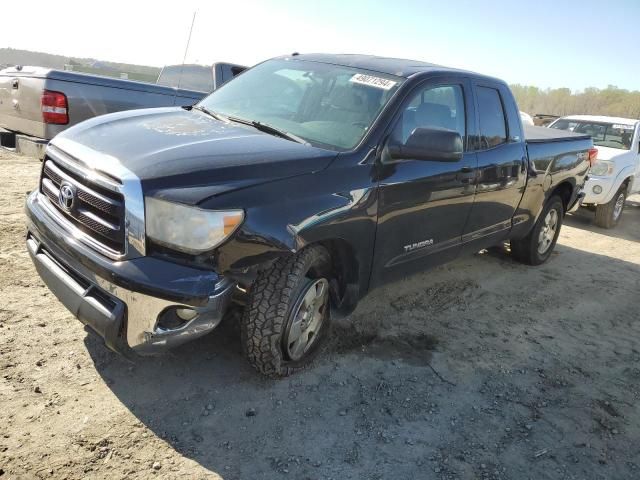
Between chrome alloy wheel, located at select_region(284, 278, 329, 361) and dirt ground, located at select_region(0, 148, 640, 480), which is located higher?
chrome alloy wheel, located at select_region(284, 278, 329, 361)

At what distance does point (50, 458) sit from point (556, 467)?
8.10 feet

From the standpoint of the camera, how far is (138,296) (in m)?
2.49

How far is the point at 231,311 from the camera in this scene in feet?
9.61

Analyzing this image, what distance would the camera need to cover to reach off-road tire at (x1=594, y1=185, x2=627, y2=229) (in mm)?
8859

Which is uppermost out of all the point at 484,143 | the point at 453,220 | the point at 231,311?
the point at 484,143

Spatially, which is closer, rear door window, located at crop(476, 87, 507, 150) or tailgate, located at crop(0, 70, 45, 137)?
rear door window, located at crop(476, 87, 507, 150)

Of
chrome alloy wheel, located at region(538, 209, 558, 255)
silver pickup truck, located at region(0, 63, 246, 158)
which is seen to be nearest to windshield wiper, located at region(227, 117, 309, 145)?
silver pickup truck, located at region(0, 63, 246, 158)

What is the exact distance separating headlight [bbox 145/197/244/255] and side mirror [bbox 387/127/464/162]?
4.36ft

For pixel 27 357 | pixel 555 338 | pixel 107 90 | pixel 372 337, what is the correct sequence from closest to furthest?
pixel 27 357 < pixel 372 337 < pixel 555 338 < pixel 107 90

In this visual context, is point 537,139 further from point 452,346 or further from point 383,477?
point 383,477

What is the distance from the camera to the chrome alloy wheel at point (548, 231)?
20.2 ft

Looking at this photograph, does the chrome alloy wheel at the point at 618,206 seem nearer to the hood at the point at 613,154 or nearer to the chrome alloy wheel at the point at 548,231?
the hood at the point at 613,154

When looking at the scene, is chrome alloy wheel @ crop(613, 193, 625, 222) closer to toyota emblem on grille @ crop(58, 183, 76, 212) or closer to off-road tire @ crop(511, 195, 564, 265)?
off-road tire @ crop(511, 195, 564, 265)

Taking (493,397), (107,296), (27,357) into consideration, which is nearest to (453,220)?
(493,397)
